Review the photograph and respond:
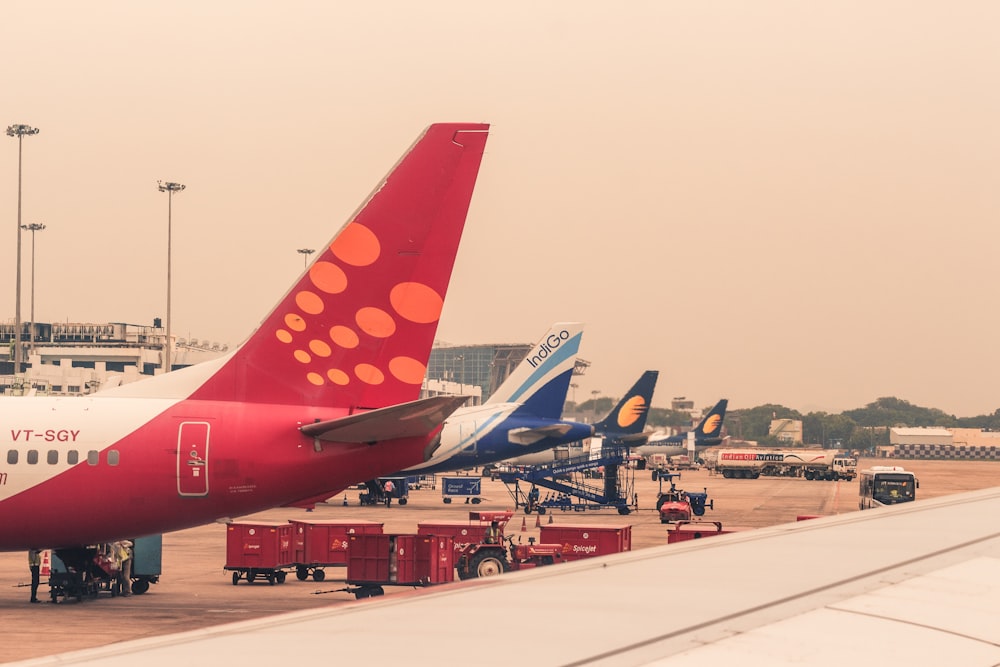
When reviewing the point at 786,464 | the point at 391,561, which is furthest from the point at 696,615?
the point at 786,464

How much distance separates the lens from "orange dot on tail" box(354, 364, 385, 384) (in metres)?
25.6

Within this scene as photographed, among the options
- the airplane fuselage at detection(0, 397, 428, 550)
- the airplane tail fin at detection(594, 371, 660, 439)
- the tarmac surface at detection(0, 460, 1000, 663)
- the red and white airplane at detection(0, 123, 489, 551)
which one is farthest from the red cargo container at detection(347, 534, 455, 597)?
the airplane tail fin at detection(594, 371, 660, 439)

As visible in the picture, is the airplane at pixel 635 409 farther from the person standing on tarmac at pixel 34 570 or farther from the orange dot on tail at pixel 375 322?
the orange dot on tail at pixel 375 322

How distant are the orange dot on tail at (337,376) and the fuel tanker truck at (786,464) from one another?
112 meters

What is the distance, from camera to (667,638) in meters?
6.35

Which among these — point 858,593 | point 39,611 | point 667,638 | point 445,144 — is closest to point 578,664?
point 667,638

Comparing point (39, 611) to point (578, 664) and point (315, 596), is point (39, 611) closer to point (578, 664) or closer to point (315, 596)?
point (315, 596)

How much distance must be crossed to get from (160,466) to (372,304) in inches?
222

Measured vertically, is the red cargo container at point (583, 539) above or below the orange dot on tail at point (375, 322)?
below

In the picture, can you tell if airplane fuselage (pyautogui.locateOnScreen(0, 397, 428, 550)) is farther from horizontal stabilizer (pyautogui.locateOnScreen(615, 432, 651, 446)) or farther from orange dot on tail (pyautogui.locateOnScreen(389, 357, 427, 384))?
horizontal stabilizer (pyautogui.locateOnScreen(615, 432, 651, 446))

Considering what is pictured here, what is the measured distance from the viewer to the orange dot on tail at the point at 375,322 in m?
25.5

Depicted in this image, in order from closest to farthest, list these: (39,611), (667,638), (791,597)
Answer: (667,638)
(791,597)
(39,611)

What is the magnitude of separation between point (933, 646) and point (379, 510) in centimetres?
6365

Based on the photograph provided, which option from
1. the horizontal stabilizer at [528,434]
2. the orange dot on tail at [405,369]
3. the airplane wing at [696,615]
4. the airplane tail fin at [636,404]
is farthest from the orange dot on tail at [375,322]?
the airplane tail fin at [636,404]
